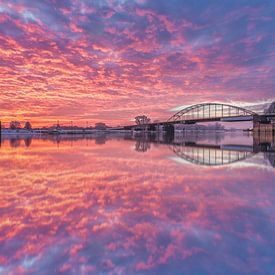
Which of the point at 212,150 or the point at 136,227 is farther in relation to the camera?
the point at 212,150

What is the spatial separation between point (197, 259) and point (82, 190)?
17.2ft

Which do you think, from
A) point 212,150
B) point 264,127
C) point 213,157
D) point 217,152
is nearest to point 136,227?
point 213,157

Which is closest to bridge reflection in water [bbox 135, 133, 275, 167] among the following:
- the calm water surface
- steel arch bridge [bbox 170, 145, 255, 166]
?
steel arch bridge [bbox 170, 145, 255, 166]

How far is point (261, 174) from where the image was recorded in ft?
38.3

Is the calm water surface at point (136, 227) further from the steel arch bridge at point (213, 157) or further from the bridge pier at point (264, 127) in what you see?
the bridge pier at point (264, 127)

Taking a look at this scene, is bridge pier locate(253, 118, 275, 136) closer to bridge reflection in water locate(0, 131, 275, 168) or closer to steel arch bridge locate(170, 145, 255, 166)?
bridge reflection in water locate(0, 131, 275, 168)

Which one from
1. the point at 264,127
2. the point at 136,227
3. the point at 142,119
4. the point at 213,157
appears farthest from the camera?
the point at 142,119

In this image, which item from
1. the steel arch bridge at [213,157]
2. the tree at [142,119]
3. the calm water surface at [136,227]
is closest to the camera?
the calm water surface at [136,227]

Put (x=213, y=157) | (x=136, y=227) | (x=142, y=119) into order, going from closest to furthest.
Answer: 1. (x=136, y=227)
2. (x=213, y=157)
3. (x=142, y=119)

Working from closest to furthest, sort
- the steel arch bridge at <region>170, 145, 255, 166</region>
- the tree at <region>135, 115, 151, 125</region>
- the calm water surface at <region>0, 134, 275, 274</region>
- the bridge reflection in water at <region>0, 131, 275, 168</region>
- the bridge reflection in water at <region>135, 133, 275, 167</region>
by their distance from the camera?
1. the calm water surface at <region>0, 134, 275, 274</region>
2. the steel arch bridge at <region>170, 145, 255, 166</region>
3. the bridge reflection in water at <region>135, 133, 275, 167</region>
4. the bridge reflection in water at <region>0, 131, 275, 168</region>
5. the tree at <region>135, 115, 151, 125</region>

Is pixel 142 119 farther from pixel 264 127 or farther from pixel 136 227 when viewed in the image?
pixel 136 227

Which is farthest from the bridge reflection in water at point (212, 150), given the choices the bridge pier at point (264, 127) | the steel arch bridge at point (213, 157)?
the bridge pier at point (264, 127)

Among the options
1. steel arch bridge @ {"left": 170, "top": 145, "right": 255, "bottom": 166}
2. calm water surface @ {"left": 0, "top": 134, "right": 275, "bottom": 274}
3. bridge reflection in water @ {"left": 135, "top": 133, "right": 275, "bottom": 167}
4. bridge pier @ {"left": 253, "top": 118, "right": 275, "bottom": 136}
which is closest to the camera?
calm water surface @ {"left": 0, "top": 134, "right": 275, "bottom": 274}

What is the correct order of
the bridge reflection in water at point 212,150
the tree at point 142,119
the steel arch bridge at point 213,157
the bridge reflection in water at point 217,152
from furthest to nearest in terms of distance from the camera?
the tree at point 142,119 → the bridge reflection in water at point 212,150 → the bridge reflection in water at point 217,152 → the steel arch bridge at point 213,157
